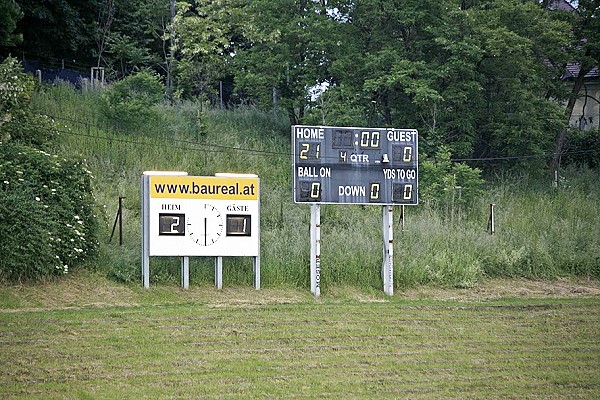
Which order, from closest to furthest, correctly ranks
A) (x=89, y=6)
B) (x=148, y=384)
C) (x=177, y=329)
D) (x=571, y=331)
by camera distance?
(x=148, y=384)
(x=177, y=329)
(x=571, y=331)
(x=89, y=6)

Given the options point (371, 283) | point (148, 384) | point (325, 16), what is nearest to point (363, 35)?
point (325, 16)

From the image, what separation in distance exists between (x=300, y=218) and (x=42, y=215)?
8.95 m

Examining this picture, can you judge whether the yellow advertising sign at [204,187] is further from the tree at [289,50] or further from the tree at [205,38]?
the tree at [289,50]

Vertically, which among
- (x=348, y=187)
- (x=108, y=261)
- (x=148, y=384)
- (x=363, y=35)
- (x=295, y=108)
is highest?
(x=363, y=35)

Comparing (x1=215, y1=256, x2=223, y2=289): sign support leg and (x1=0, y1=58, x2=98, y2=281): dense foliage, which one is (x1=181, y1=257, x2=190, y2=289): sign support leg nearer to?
(x1=215, y1=256, x2=223, y2=289): sign support leg

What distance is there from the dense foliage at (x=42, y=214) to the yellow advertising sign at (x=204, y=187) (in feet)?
5.88

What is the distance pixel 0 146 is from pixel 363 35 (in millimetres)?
19768

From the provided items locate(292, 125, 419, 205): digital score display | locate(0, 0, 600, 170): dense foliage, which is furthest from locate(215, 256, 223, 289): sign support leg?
locate(0, 0, 600, 170): dense foliage

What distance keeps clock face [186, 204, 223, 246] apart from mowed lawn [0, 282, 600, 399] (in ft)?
5.15

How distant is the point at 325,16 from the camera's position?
126 ft

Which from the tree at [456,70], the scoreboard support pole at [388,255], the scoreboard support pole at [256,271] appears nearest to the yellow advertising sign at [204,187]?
the scoreboard support pole at [256,271]

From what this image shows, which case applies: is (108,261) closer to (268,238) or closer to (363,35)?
(268,238)

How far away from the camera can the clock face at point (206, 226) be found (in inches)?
928

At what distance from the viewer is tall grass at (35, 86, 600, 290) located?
25.7 metres
